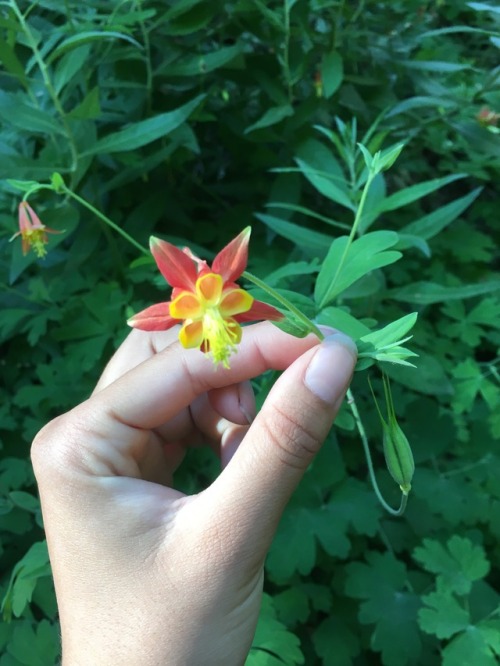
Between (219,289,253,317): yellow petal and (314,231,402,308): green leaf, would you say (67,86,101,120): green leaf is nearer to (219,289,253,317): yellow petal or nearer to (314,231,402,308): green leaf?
(314,231,402,308): green leaf

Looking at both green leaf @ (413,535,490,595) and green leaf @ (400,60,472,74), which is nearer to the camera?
green leaf @ (413,535,490,595)

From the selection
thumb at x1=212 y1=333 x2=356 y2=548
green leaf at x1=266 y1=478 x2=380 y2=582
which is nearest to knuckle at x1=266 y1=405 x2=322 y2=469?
thumb at x1=212 y1=333 x2=356 y2=548

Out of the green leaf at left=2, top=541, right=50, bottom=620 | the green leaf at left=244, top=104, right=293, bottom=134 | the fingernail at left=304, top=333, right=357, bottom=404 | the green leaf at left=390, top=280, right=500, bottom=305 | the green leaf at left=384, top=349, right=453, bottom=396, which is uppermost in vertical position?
the green leaf at left=244, top=104, right=293, bottom=134

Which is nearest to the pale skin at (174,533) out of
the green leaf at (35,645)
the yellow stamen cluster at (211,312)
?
the yellow stamen cluster at (211,312)

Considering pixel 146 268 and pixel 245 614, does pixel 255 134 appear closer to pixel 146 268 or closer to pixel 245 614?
pixel 146 268

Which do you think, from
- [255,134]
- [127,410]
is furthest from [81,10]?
[127,410]

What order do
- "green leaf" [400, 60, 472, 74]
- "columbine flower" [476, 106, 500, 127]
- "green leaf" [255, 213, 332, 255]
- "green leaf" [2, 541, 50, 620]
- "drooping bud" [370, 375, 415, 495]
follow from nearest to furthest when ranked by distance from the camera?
"drooping bud" [370, 375, 415, 495] → "green leaf" [2, 541, 50, 620] → "green leaf" [255, 213, 332, 255] → "green leaf" [400, 60, 472, 74] → "columbine flower" [476, 106, 500, 127]

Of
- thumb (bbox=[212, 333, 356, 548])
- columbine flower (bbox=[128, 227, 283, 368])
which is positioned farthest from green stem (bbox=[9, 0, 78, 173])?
thumb (bbox=[212, 333, 356, 548])

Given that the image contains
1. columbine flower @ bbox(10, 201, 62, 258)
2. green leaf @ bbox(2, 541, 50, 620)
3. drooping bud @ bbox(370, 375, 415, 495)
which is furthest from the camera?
columbine flower @ bbox(10, 201, 62, 258)

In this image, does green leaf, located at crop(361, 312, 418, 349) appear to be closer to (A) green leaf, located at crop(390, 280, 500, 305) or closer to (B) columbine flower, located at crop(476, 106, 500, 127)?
(A) green leaf, located at crop(390, 280, 500, 305)

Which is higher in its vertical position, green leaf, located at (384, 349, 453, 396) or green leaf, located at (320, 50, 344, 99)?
green leaf, located at (320, 50, 344, 99)
